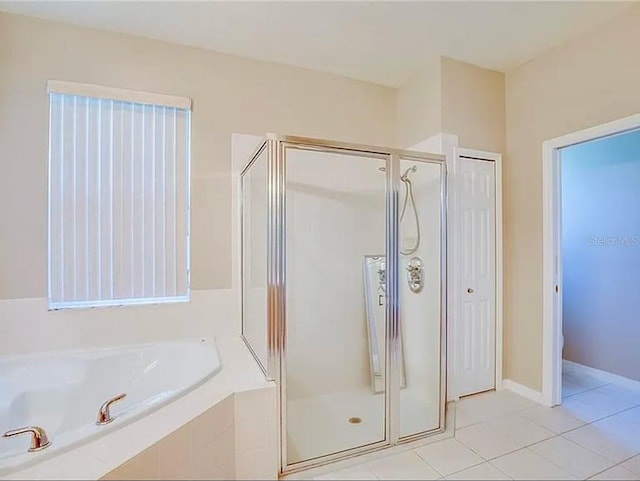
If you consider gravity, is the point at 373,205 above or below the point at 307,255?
above

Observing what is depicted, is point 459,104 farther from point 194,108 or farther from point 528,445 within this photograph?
point 528,445

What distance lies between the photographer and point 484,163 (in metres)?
2.96

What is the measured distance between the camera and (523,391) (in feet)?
9.46

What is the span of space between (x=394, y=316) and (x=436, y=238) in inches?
25.2

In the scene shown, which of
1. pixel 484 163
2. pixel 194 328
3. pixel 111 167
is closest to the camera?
pixel 111 167

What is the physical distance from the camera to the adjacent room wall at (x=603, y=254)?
120 inches

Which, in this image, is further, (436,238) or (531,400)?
(531,400)

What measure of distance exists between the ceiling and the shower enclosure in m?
0.87

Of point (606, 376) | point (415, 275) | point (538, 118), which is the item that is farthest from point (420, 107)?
point (606, 376)

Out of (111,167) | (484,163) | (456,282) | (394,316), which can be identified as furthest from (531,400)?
(111,167)

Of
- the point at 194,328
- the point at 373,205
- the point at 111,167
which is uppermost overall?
the point at 111,167

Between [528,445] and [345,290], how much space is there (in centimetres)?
152

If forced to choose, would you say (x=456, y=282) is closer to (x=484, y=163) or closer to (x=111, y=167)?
(x=484, y=163)

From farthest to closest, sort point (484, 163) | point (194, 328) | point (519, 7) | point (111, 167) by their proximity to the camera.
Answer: point (484, 163) < point (194, 328) < point (111, 167) < point (519, 7)
